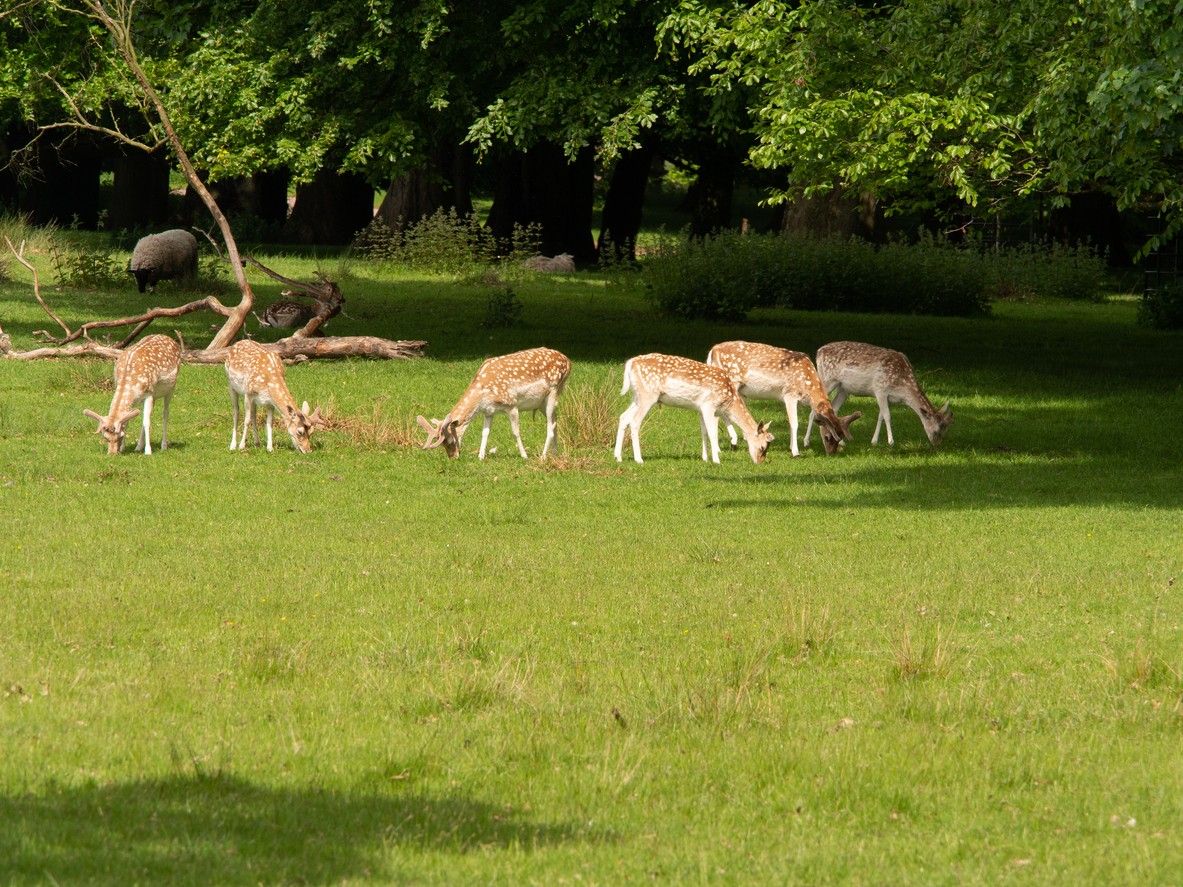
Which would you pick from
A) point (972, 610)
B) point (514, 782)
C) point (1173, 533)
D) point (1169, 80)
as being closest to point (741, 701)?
point (514, 782)

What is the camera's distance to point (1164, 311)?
3638 cm

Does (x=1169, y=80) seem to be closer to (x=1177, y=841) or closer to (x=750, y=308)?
(x=1177, y=841)

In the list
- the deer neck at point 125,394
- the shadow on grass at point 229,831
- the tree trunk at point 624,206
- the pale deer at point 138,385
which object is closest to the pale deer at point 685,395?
the pale deer at point 138,385

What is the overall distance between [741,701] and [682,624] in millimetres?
2100

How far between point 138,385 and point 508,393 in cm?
367

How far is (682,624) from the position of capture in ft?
36.1

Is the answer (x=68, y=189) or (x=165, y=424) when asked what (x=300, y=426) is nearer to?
(x=165, y=424)

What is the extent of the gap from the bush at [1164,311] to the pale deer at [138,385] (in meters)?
23.3

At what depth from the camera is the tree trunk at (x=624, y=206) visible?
160ft

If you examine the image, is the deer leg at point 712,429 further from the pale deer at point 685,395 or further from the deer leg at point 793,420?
the deer leg at point 793,420

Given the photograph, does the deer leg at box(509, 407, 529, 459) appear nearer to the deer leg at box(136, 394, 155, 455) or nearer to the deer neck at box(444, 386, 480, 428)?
the deer neck at box(444, 386, 480, 428)

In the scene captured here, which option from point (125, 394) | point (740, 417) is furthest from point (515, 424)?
point (125, 394)

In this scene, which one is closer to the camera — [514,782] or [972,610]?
[514,782]

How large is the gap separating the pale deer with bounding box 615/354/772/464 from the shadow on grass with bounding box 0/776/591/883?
11.4 metres
